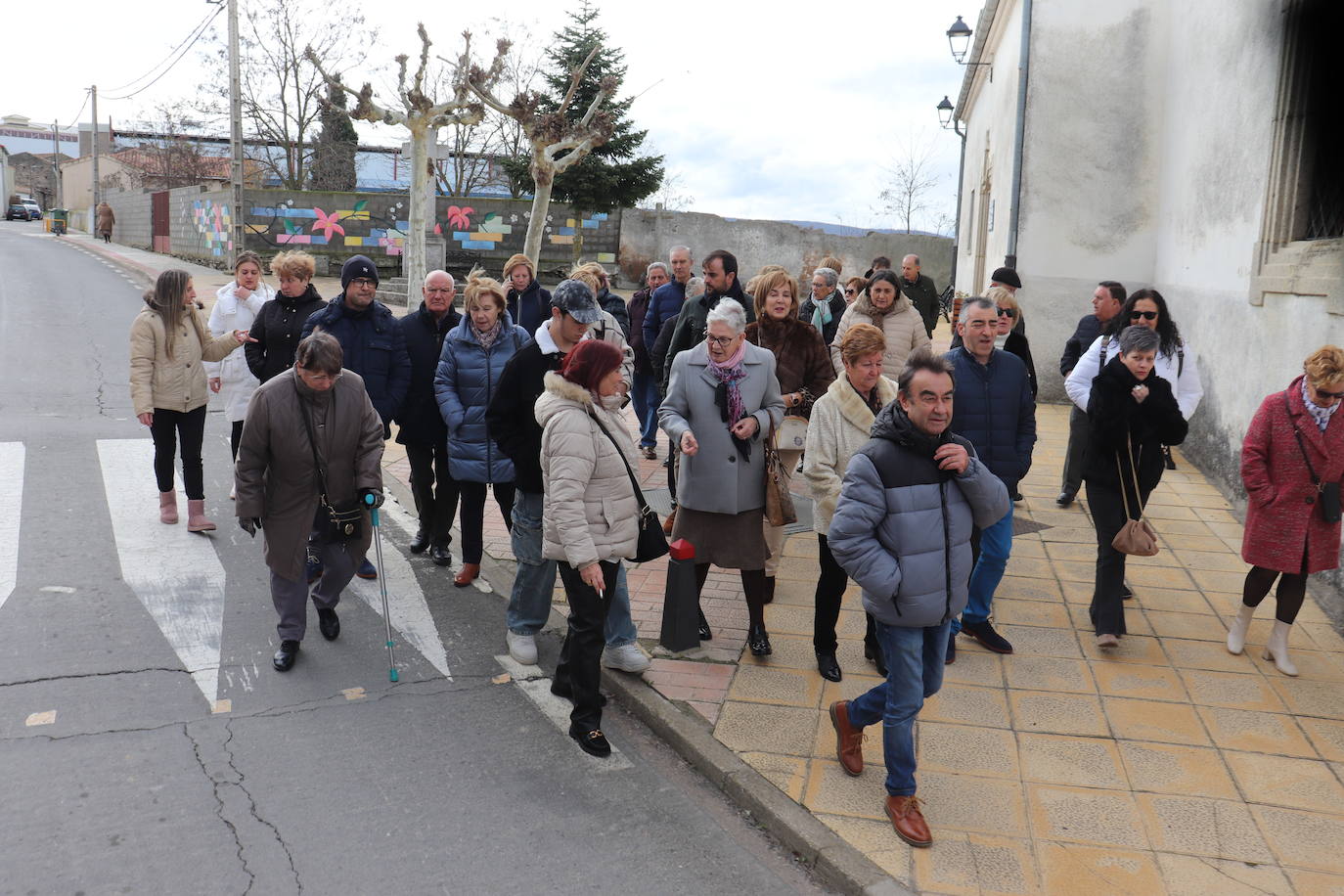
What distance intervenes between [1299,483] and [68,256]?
3518 centimetres

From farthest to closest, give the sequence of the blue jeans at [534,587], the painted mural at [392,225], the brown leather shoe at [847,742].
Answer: the painted mural at [392,225] → the blue jeans at [534,587] → the brown leather shoe at [847,742]

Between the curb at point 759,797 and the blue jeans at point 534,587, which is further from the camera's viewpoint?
the blue jeans at point 534,587

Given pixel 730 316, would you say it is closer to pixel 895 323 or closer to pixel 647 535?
pixel 647 535

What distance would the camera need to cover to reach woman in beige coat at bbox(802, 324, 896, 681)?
16.7 ft

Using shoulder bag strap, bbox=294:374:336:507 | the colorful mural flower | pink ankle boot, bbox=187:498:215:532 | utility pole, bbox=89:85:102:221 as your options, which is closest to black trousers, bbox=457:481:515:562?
shoulder bag strap, bbox=294:374:336:507

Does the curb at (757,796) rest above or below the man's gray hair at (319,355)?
below

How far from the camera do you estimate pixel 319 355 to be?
5.19 metres

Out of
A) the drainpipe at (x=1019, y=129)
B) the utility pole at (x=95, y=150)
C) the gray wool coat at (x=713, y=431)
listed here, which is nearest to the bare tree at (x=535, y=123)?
the drainpipe at (x=1019, y=129)

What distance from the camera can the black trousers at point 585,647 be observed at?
4.67m

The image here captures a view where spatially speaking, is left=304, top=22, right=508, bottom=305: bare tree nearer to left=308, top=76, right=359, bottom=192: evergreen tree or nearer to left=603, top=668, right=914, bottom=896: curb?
left=603, top=668, right=914, bottom=896: curb

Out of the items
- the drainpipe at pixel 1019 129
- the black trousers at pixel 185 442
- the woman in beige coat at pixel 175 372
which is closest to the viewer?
the woman in beige coat at pixel 175 372

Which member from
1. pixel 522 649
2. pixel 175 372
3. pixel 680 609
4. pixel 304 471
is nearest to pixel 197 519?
pixel 175 372

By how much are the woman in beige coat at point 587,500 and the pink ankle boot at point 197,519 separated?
380 centimetres

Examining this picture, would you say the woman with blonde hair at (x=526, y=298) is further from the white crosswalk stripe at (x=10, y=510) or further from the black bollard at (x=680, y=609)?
the white crosswalk stripe at (x=10, y=510)
